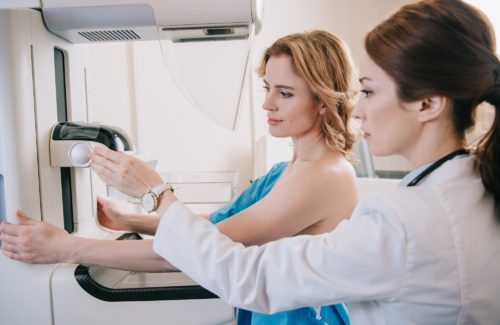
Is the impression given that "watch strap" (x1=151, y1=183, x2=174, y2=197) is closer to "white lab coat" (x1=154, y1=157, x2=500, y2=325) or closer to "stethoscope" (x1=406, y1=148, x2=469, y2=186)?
"white lab coat" (x1=154, y1=157, x2=500, y2=325)

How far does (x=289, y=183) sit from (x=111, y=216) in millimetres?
520

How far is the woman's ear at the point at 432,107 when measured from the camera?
1.97 ft

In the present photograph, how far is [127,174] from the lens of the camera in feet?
2.55

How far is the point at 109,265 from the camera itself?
31.8 inches

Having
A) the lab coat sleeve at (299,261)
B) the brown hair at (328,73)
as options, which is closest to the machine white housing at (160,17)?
the brown hair at (328,73)

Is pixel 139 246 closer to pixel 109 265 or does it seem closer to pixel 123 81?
pixel 109 265

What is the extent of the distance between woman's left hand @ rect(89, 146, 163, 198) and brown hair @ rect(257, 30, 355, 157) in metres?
0.44

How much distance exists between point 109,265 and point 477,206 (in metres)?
0.66

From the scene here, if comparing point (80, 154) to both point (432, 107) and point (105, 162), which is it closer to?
point (105, 162)

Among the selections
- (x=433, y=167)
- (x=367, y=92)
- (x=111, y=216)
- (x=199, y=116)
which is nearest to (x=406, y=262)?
(x=433, y=167)

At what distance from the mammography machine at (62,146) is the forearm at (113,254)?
49mm

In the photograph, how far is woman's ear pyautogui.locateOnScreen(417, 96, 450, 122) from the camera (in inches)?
23.7

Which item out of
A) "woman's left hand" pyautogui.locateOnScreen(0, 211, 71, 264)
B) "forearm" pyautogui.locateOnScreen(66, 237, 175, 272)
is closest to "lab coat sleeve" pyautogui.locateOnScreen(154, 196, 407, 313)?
"forearm" pyautogui.locateOnScreen(66, 237, 175, 272)

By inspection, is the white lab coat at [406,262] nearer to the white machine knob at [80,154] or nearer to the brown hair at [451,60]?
the brown hair at [451,60]
